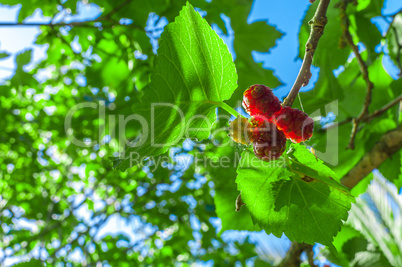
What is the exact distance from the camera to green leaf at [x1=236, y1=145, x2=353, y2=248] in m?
0.77

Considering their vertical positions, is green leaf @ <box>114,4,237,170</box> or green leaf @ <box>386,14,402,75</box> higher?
green leaf @ <box>386,14,402,75</box>

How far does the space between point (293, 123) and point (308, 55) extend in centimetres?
14

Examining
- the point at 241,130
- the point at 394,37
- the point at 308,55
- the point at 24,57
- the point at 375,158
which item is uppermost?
the point at 394,37

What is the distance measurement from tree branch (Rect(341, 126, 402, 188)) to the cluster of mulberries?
2.99 ft

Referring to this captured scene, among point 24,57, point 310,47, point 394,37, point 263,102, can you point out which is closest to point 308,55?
point 310,47

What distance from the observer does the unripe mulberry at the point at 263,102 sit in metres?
0.72

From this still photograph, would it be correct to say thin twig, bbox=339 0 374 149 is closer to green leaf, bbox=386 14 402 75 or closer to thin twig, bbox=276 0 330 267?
green leaf, bbox=386 14 402 75

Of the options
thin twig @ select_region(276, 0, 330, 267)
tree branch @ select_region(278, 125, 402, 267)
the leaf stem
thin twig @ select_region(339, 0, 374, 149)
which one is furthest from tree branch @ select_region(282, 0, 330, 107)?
tree branch @ select_region(278, 125, 402, 267)

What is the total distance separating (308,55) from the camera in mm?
690

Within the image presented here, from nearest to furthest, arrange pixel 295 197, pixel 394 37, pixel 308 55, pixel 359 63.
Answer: pixel 308 55, pixel 295 197, pixel 359 63, pixel 394 37

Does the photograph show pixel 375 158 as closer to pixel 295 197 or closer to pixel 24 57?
pixel 295 197

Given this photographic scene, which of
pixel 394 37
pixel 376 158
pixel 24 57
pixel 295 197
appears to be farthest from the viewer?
pixel 24 57

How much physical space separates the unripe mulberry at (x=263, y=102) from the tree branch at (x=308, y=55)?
0.02m

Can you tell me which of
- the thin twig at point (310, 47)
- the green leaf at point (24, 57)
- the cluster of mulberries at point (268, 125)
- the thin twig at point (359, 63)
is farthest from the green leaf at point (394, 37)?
the green leaf at point (24, 57)
